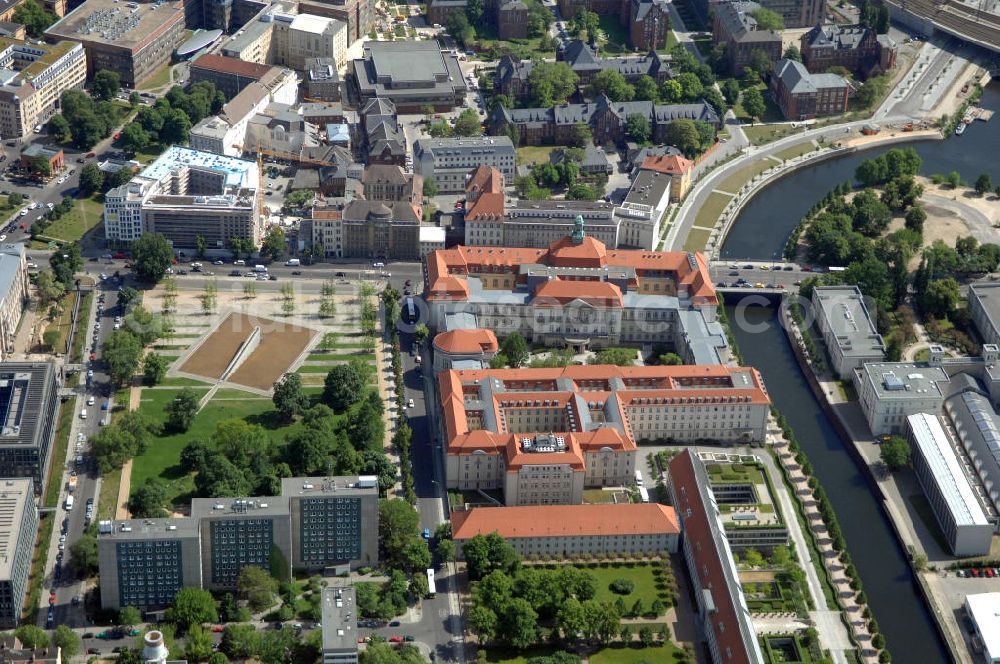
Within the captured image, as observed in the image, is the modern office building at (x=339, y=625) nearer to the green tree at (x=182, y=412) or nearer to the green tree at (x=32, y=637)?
the green tree at (x=32, y=637)

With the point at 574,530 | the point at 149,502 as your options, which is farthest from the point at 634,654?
the point at 149,502

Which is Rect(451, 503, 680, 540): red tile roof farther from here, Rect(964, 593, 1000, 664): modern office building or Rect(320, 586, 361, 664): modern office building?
Rect(964, 593, 1000, 664): modern office building

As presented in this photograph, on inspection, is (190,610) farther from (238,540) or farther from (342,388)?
(342,388)

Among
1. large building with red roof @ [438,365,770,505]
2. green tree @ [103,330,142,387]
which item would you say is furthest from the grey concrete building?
green tree @ [103,330,142,387]

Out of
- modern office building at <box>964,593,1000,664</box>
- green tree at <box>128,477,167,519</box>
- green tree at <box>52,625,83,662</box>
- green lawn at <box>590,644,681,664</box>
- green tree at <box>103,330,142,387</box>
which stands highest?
green tree at <box>103,330,142,387</box>

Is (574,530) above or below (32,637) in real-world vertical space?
above
